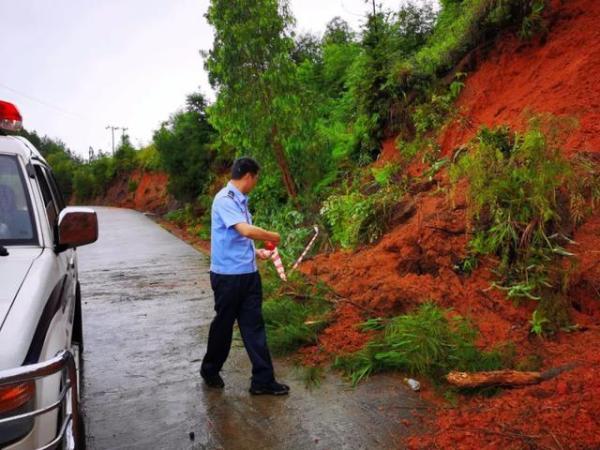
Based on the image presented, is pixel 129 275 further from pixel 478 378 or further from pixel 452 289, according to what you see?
pixel 478 378

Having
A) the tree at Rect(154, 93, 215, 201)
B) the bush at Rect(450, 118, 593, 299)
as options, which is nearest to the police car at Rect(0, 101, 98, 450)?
the bush at Rect(450, 118, 593, 299)

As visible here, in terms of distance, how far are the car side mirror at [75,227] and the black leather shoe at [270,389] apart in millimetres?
1880

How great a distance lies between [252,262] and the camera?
4254 mm

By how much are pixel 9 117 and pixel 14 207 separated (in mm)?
780

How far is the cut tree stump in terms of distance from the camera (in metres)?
3.86

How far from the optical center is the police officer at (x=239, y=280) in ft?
13.7

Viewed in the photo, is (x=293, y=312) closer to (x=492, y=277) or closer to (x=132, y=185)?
(x=492, y=277)

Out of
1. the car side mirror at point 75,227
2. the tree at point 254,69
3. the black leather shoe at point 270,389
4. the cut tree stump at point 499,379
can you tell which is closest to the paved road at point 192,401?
the black leather shoe at point 270,389

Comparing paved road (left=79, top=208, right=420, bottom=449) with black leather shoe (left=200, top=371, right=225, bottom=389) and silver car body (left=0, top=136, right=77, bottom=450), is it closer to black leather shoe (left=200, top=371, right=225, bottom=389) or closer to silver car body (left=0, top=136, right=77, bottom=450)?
black leather shoe (left=200, top=371, right=225, bottom=389)

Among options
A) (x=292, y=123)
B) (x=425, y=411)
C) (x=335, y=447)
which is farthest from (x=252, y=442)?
(x=292, y=123)

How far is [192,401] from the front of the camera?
4.23 meters

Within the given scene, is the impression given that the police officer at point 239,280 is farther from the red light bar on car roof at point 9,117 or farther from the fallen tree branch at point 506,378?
the red light bar on car roof at point 9,117

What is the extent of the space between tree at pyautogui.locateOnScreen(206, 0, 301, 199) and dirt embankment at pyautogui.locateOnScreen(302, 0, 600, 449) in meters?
4.04

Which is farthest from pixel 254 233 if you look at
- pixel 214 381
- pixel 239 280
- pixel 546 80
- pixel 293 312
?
pixel 546 80
